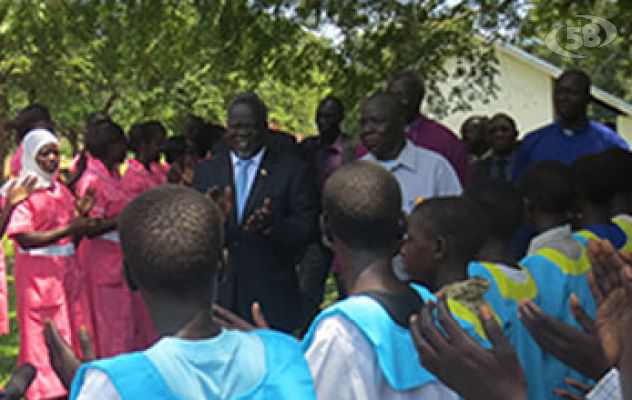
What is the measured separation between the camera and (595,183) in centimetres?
466

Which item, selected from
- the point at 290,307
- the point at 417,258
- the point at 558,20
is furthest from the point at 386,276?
the point at 558,20

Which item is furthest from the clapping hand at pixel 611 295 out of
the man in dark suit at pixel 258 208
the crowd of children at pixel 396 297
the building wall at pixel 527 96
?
the building wall at pixel 527 96

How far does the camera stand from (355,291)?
3.01 meters

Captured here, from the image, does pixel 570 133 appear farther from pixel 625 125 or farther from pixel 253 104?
pixel 625 125

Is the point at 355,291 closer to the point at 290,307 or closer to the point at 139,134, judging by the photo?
the point at 290,307

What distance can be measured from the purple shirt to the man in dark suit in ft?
2.20

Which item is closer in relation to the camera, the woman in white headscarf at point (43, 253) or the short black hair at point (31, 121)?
the woman in white headscarf at point (43, 253)

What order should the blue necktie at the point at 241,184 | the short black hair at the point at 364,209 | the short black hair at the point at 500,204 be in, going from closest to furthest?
1. the short black hair at the point at 364,209
2. the short black hair at the point at 500,204
3. the blue necktie at the point at 241,184

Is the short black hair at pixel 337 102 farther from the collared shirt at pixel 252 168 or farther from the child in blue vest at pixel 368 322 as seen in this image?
the child in blue vest at pixel 368 322

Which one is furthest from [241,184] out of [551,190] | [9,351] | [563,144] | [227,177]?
[9,351]

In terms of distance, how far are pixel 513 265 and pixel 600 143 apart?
9.97ft

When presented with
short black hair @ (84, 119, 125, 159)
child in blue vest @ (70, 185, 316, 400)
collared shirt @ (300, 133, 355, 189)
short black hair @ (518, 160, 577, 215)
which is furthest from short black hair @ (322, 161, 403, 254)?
collared shirt @ (300, 133, 355, 189)

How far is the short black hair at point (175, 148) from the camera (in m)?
9.11

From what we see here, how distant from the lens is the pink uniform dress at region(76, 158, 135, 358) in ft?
21.8
